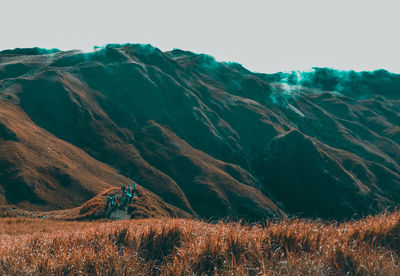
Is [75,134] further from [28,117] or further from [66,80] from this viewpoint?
[66,80]

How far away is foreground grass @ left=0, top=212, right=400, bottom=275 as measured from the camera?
4.55 m

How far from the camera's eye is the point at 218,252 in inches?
207

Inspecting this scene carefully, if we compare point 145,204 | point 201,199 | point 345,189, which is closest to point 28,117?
point 201,199

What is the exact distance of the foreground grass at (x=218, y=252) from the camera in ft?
14.9

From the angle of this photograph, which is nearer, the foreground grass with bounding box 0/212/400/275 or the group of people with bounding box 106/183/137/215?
the foreground grass with bounding box 0/212/400/275

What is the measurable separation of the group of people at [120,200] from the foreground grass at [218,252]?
2824 cm

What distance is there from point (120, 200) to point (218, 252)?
35.1m

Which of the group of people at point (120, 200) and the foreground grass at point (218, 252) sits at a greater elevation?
the foreground grass at point (218, 252)

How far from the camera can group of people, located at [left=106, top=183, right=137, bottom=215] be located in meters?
34.6

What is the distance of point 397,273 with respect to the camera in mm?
4352

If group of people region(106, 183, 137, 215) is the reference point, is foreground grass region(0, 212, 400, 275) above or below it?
above

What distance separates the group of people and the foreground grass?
2824 cm

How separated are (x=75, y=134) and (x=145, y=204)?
468ft

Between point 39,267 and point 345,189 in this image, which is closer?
point 39,267
